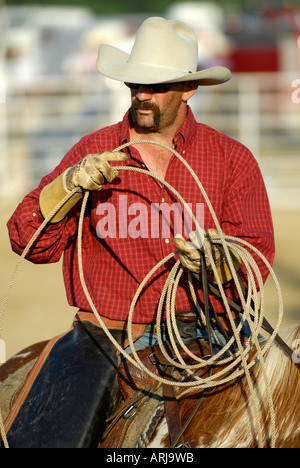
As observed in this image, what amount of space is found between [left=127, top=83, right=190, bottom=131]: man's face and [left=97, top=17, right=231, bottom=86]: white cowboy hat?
0.05 metres

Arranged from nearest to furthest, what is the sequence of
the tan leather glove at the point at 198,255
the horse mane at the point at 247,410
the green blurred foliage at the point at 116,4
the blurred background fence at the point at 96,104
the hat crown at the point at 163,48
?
1. the horse mane at the point at 247,410
2. the tan leather glove at the point at 198,255
3. the hat crown at the point at 163,48
4. the blurred background fence at the point at 96,104
5. the green blurred foliage at the point at 116,4

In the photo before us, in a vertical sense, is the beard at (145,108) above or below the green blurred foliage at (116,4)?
below

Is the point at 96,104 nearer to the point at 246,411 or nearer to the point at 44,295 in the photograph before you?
the point at 44,295

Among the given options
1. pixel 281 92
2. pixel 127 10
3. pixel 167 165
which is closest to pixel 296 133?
pixel 281 92

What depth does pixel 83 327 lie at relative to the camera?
247cm

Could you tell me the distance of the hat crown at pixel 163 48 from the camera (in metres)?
2.59

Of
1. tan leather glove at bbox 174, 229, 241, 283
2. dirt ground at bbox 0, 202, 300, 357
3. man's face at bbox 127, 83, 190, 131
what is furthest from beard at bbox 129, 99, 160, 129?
dirt ground at bbox 0, 202, 300, 357

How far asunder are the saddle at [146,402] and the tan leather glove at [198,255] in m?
0.25

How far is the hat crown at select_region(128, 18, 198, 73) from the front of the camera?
102 inches

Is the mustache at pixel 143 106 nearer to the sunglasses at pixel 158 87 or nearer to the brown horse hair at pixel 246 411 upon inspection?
the sunglasses at pixel 158 87

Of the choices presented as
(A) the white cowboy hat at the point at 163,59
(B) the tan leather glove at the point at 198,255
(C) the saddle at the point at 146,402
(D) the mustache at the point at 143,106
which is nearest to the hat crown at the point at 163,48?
(A) the white cowboy hat at the point at 163,59

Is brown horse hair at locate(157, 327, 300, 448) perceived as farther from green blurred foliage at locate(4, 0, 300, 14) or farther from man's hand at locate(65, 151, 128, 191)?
green blurred foliage at locate(4, 0, 300, 14)

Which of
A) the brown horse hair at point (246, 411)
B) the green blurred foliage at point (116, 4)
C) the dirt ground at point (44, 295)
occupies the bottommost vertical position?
the dirt ground at point (44, 295)

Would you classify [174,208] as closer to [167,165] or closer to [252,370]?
[167,165]
